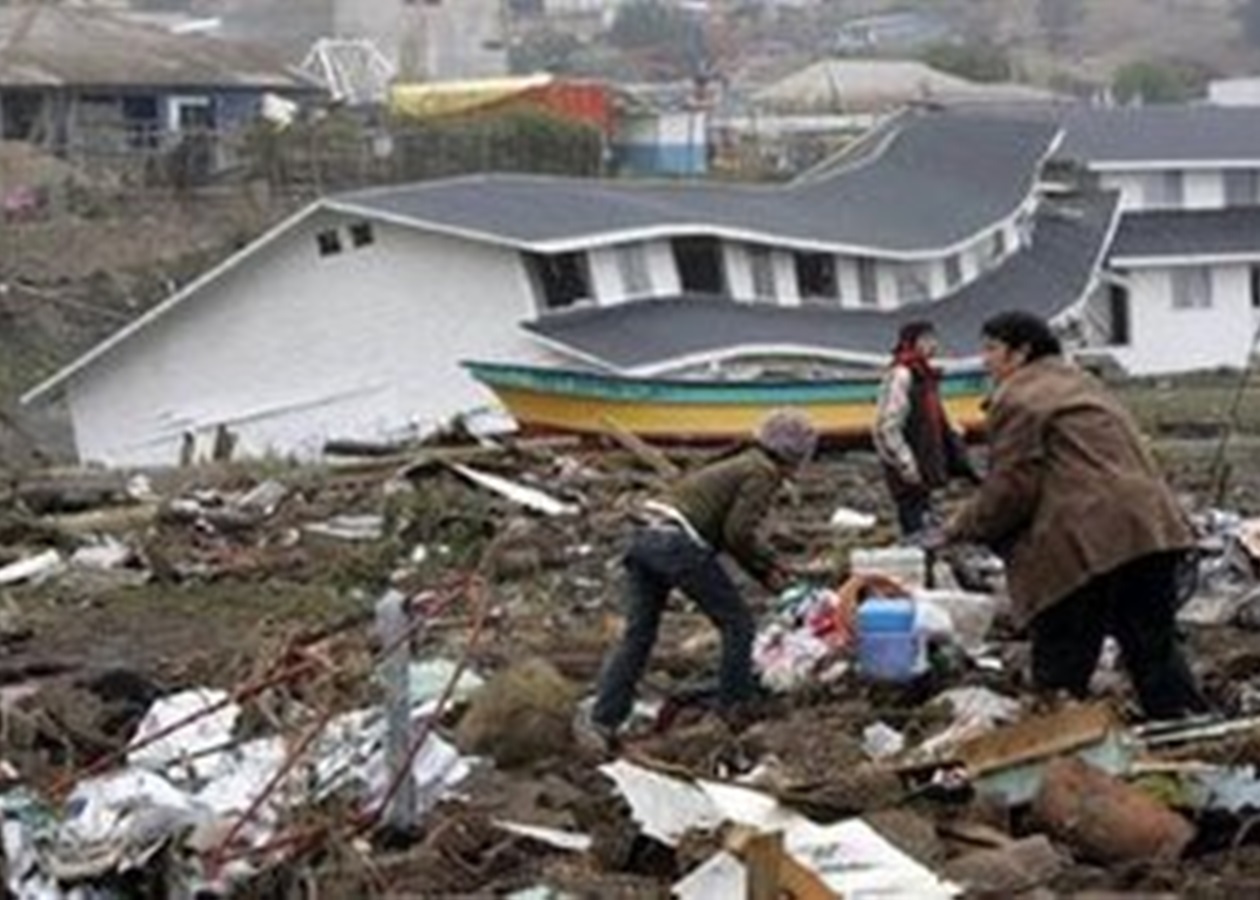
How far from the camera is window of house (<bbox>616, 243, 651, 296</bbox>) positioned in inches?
1347

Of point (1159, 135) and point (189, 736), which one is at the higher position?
point (189, 736)

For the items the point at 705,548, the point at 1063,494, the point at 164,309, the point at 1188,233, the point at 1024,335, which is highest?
the point at 1024,335

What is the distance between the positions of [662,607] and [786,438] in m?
0.90

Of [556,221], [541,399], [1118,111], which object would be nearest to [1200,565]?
[541,399]

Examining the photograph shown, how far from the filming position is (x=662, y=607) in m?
10.5

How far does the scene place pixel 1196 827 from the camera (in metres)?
8.26

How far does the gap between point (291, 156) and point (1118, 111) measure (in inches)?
615

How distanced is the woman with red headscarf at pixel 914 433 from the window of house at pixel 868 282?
2317 cm

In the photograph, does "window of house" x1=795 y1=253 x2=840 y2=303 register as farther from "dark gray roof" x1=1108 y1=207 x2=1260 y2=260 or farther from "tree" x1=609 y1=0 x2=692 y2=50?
"tree" x1=609 y1=0 x2=692 y2=50

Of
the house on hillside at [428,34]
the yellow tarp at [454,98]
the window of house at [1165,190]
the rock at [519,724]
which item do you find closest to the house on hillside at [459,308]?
the window of house at [1165,190]

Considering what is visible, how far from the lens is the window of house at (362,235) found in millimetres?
34062

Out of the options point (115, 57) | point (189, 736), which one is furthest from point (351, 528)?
point (115, 57)

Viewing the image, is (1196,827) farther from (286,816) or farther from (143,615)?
(143,615)

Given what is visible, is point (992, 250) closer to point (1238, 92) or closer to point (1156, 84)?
point (1238, 92)
